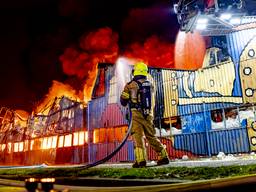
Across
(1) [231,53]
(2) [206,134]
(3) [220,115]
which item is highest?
(1) [231,53]

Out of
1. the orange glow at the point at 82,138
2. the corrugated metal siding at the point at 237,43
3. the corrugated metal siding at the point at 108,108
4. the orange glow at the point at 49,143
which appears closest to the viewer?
the corrugated metal siding at the point at 237,43

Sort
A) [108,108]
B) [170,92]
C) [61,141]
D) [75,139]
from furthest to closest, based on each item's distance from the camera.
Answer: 1. [61,141]
2. [75,139]
3. [108,108]
4. [170,92]

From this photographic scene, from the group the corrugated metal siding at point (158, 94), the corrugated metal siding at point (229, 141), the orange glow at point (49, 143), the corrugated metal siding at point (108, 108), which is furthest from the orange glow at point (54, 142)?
the corrugated metal siding at point (229, 141)

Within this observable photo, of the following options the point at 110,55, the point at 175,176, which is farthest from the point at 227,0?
the point at 110,55

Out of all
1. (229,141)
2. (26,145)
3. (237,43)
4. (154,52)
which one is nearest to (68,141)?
(26,145)

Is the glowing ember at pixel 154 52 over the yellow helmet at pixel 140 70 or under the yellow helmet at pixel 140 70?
over

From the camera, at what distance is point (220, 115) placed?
1388 centimetres

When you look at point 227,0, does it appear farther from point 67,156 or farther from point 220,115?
point 67,156

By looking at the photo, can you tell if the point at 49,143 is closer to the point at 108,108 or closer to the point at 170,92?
the point at 108,108

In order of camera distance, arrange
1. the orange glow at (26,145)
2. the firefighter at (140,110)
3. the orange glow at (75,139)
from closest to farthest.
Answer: the firefighter at (140,110), the orange glow at (75,139), the orange glow at (26,145)

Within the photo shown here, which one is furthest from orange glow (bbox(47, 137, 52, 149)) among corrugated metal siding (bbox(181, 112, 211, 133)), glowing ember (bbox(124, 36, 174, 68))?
glowing ember (bbox(124, 36, 174, 68))

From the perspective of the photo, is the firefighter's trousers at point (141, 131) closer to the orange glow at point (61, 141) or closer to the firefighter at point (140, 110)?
the firefighter at point (140, 110)

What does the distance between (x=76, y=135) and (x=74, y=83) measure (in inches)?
984

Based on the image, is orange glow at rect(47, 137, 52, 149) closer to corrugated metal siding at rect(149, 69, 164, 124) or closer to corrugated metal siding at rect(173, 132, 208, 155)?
corrugated metal siding at rect(149, 69, 164, 124)
